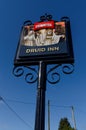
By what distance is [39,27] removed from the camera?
3.95 meters

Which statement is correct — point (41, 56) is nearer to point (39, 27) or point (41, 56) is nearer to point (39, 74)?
point (39, 74)

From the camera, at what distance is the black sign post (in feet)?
11.1

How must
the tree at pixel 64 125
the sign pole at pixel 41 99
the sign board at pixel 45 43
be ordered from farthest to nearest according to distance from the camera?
the tree at pixel 64 125 → the sign board at pixel 45 43 → the sign pole at pixel 41 99

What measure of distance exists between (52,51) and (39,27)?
61 cm

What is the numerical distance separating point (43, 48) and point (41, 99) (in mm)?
923

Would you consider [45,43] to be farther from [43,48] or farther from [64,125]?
[64,125]

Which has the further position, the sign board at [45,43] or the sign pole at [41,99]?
the sign board at [45,43]

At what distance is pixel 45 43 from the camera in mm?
3682

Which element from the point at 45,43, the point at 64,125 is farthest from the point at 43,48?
the point at 64,125

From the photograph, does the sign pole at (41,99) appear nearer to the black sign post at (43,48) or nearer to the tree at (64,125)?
the black sign post at (43,48)

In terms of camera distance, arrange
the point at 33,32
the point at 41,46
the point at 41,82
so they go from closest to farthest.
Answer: the point at 41,82
the point at 41,46
the point at 33,32

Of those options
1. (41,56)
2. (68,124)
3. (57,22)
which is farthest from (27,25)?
(68,124)

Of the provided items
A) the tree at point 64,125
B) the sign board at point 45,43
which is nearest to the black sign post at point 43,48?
the sign board at point 45,43

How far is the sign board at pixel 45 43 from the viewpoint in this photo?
351cm
